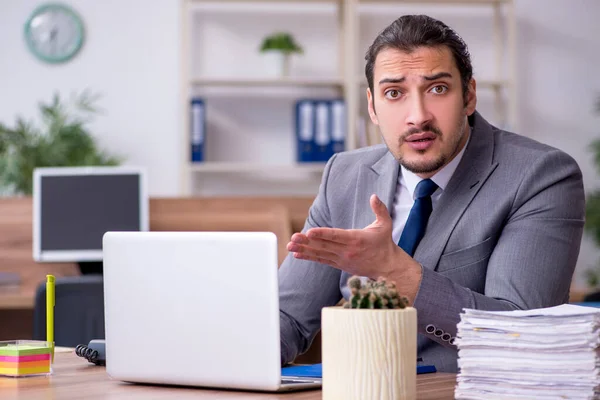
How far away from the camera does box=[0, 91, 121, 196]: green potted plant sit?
4.16 m

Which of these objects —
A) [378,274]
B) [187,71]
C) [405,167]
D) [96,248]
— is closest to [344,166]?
[405,167]

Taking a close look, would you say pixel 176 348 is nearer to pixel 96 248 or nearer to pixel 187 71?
pixel 96 248

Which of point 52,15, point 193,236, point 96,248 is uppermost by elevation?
point 52,15

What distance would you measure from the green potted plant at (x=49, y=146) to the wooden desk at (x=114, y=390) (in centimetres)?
296

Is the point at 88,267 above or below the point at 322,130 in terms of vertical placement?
below

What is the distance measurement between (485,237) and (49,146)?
10.3 feet

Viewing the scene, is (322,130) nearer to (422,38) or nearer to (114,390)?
(422,38)

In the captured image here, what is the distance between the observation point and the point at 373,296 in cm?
97

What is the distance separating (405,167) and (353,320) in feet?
2.59

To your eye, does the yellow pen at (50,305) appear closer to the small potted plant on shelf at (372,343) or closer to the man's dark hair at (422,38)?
the small potted plant on shelf at (372,343)

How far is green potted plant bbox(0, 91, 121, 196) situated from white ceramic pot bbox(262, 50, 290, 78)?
98 cm

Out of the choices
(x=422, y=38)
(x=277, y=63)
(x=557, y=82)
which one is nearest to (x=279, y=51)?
(x=277, y=63)

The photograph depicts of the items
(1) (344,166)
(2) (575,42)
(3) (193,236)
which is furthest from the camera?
(2) (575,42)

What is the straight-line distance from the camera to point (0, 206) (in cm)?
349
